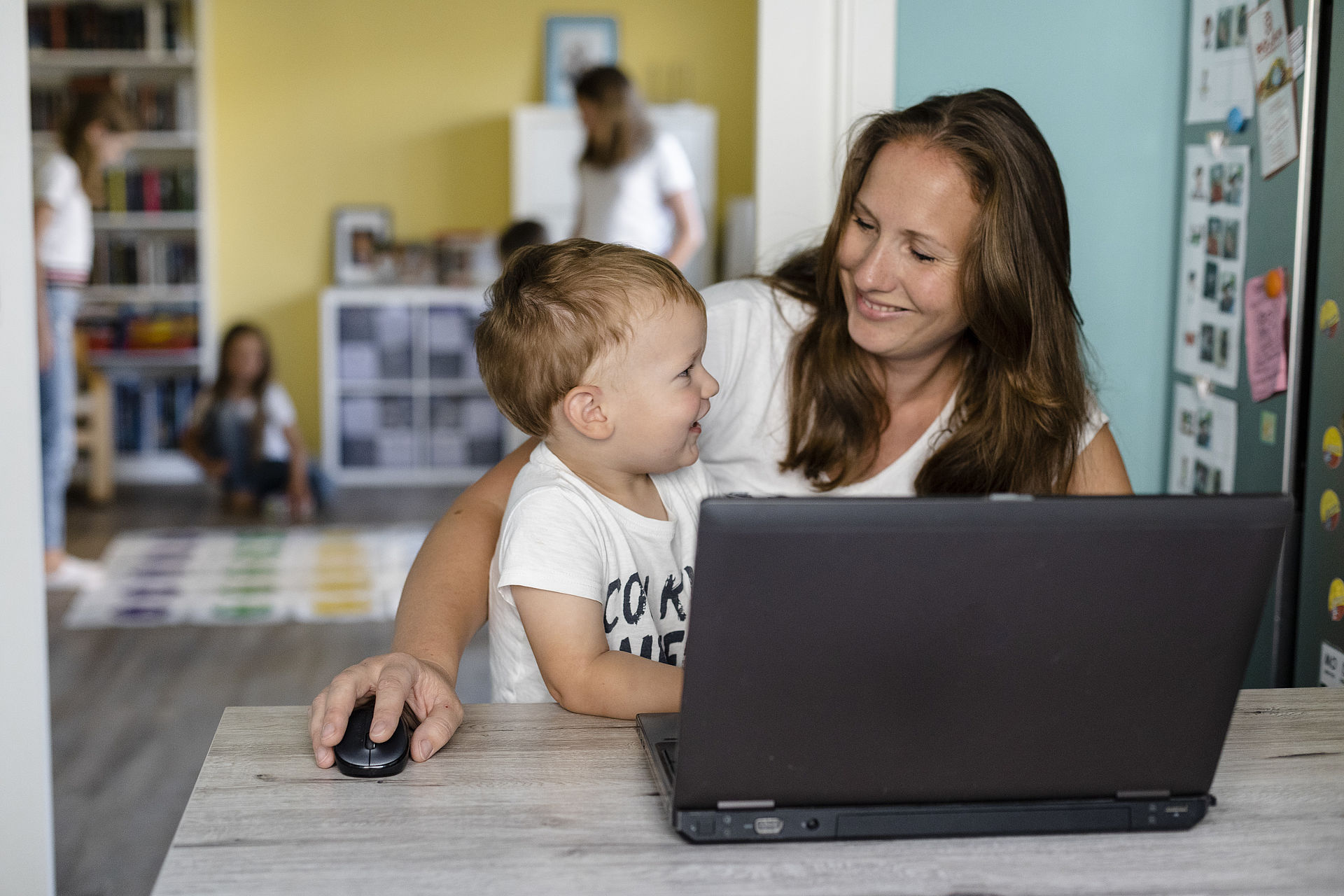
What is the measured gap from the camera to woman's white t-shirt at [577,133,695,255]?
3.97 meters

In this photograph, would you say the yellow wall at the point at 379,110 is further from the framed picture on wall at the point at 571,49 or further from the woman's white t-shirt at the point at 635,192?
the woman's white t-shirt at the point at 635,192

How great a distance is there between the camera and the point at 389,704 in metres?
0.91

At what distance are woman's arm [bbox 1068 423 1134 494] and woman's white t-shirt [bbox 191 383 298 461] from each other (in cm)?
397

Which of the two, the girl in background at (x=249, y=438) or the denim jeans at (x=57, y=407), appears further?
the girl in background at (x=249, y=438)

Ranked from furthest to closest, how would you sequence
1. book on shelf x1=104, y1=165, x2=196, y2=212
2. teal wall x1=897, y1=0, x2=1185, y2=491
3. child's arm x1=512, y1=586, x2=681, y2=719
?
book on shelf x1=104, y1=165, x2=196, y2=212, teal wall x1=897, y1=0, x2=1185, y2=491, child's arm x1=512, y1=586, x2=681, y2=719

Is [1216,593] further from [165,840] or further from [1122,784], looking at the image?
[165,840]

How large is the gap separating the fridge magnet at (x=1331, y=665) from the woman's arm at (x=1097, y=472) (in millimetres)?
365

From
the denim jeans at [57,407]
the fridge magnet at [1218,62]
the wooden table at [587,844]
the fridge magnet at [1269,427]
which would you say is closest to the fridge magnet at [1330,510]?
the fridge magnet at [1269,427]

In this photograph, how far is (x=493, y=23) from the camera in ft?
17.8

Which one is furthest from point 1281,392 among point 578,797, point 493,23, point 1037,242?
→ point 493,23

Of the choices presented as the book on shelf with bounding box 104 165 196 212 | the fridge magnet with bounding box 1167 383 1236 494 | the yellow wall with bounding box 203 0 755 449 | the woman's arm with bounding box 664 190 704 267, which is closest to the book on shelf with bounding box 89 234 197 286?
the book on shelf with bounding box 104 165 196 212

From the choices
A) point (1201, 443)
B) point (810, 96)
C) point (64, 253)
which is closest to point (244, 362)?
point (64, 253)

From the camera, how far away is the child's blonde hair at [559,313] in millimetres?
1117

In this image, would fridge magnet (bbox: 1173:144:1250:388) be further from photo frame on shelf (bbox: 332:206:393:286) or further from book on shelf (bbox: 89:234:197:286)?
book on shelf (bbox: 89:234:197:286)
